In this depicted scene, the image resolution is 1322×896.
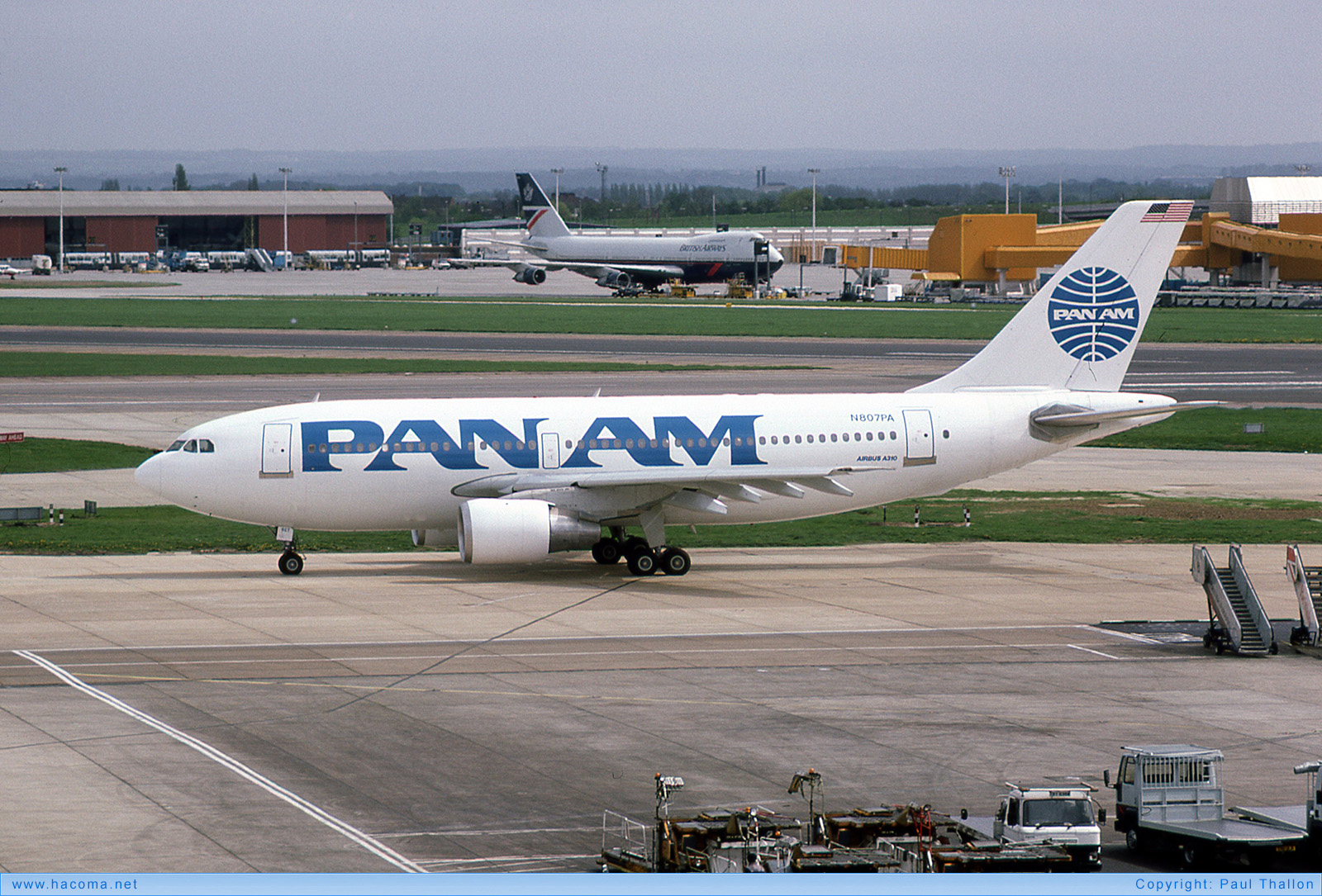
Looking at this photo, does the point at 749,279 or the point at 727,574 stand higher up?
the point at 749,279

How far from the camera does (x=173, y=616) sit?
121 feet

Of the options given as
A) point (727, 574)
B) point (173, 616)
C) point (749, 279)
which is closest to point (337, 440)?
point (173, 616)

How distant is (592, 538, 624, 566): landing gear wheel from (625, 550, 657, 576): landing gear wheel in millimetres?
878

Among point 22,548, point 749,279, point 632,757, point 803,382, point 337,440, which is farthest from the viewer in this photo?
point 749,279

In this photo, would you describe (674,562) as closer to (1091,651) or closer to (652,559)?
(652,559)

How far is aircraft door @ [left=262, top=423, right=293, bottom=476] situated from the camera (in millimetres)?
41031

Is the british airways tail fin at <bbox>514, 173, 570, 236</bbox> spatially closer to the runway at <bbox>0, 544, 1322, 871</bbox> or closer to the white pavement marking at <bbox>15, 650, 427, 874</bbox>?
the runway at <bbox>0, 544, 1322, 871</bbox>

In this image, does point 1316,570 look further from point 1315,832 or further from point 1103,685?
point 1315,832

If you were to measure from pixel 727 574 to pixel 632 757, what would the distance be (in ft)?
58.9

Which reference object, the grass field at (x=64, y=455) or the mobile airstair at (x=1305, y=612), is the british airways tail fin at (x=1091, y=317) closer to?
the mobile airstair at (x=1305, y=612)

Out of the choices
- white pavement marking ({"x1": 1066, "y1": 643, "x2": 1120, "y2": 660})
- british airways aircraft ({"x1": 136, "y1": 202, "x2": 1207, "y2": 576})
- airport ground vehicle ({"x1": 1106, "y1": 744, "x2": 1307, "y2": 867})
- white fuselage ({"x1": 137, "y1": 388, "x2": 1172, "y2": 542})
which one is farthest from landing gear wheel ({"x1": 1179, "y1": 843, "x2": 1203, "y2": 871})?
british airways aircraft ({"x1": 136, "y1": 202, "x2": 1207, "y2": 576})

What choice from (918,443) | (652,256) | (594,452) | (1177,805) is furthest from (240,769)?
(652,256)

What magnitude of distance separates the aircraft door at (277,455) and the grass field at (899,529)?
6813 millimetres

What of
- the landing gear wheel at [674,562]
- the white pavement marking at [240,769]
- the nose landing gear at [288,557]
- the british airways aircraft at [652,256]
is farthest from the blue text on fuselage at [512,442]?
the british airways aircraft at [652,256]
